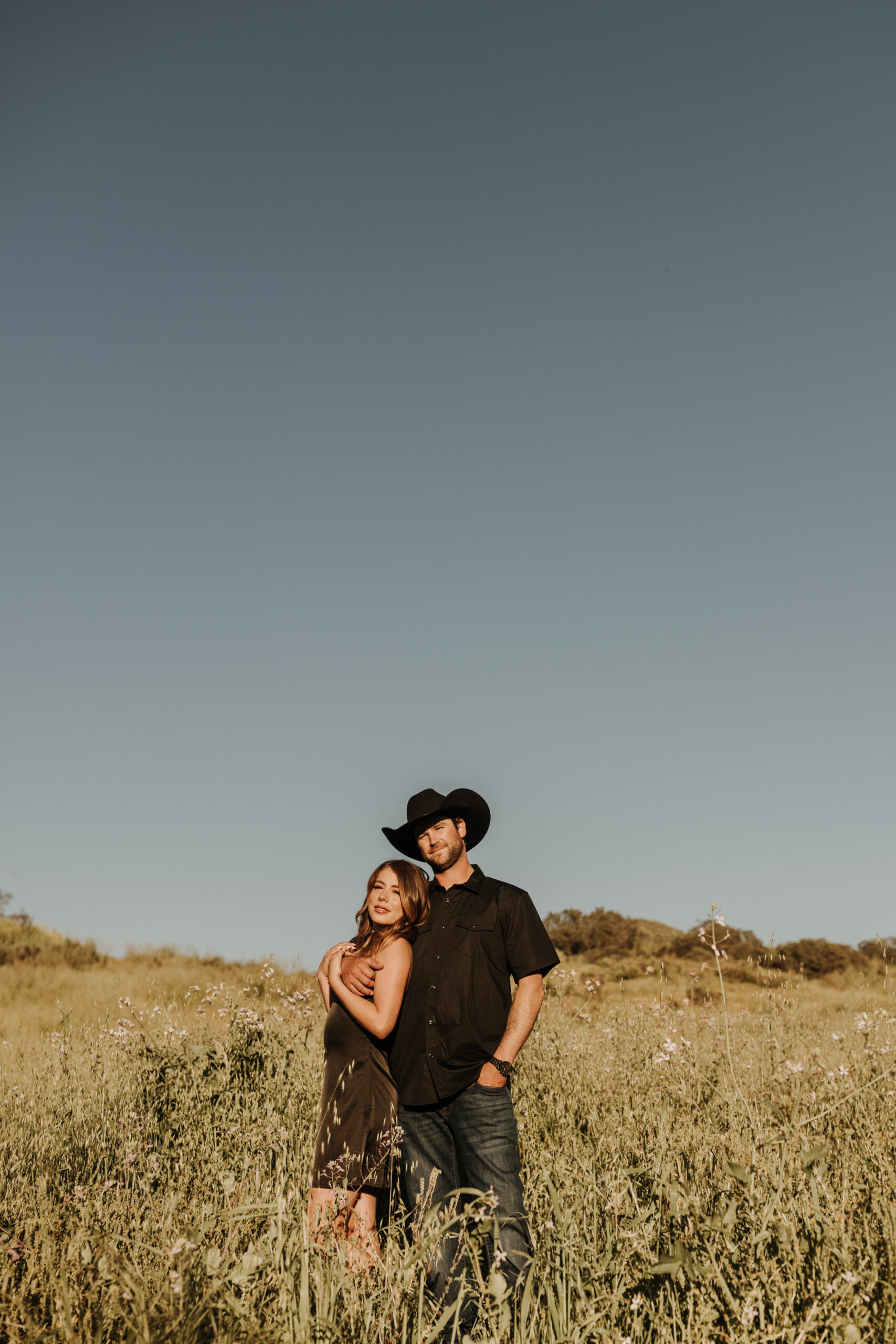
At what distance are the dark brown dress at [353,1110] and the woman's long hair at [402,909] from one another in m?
0.33

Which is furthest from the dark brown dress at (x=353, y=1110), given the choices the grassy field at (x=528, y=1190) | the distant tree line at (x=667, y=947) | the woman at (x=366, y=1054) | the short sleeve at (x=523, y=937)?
the distant tree line at (x=667, y=947)

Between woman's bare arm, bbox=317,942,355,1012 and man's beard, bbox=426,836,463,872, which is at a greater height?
man's beard, bbox=426,836,463,872

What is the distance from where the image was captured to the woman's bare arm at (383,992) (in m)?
3.62

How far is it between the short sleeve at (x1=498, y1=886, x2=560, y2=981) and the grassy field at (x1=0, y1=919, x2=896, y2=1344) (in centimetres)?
87

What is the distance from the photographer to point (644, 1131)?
4848 millimetres

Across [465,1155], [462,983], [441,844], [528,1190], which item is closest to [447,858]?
[441,844]

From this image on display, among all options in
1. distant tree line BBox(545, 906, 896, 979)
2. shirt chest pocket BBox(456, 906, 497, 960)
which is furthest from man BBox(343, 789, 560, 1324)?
distant tree line BBox(545, 906, 896, 979)

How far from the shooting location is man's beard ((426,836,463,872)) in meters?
4.16

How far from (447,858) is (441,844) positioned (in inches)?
3.1

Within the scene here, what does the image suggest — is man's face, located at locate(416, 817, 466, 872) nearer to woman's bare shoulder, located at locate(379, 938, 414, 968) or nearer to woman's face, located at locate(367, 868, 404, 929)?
woman's face, located at locate(367, 868, 404, 929)

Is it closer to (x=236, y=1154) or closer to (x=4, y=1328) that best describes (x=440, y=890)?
(x=236, y=1154)

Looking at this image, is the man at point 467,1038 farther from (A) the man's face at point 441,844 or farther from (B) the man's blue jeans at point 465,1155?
(A) the man's face at point 441,844

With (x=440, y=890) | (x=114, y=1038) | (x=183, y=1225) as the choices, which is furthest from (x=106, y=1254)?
(x=114, y=1038)

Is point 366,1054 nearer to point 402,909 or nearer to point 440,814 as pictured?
point 402,909
